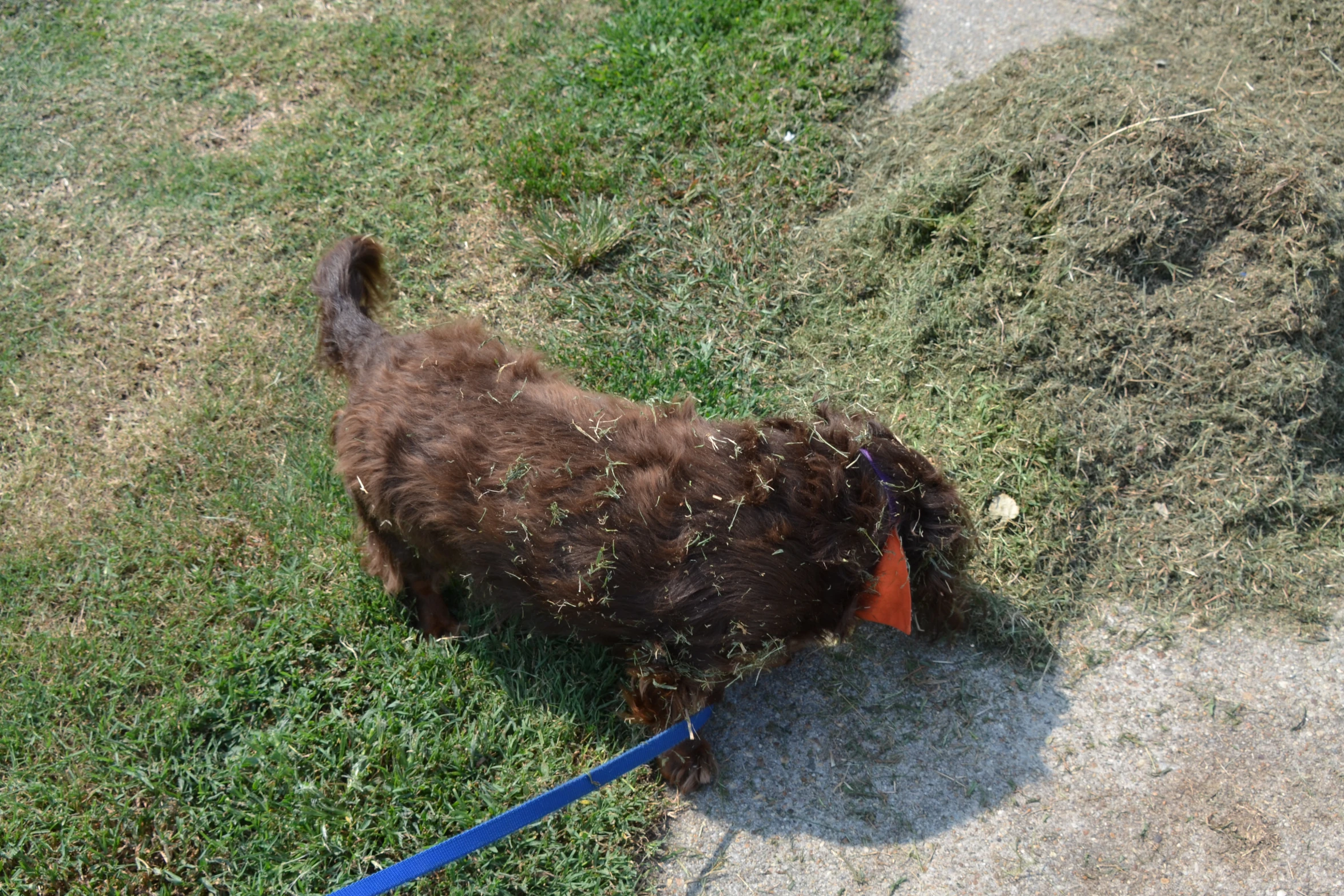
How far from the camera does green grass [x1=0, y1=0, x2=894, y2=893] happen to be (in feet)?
10.8

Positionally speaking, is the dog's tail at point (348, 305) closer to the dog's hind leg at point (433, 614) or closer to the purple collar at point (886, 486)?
the dog's hind leg at point (433, 614)

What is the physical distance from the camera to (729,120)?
199 inches

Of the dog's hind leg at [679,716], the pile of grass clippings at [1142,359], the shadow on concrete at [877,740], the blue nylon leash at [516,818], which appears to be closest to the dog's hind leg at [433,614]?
the dog's hind leg at [679,716]

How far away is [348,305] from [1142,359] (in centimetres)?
332

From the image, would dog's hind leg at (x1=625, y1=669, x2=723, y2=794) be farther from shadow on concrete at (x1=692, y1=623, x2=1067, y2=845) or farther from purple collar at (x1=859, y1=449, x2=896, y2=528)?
purple collar at (x1=859, y1=449, x2=896, y2=528)

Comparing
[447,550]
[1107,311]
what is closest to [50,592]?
[447,550]

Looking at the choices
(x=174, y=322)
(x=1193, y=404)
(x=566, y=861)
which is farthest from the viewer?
(x=174, y=322)

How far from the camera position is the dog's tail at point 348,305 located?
3447mm

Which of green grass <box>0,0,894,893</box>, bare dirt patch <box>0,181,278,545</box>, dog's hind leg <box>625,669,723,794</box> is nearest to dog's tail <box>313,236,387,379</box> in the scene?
green grass <box>0,0,894,893</box>

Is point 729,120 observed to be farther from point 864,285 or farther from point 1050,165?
point 1050,165

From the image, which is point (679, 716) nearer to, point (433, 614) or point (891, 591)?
point (891, 591)

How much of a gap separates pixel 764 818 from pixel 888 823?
46 centimetres

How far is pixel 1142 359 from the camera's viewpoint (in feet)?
12.2

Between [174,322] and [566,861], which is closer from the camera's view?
[566,861]
